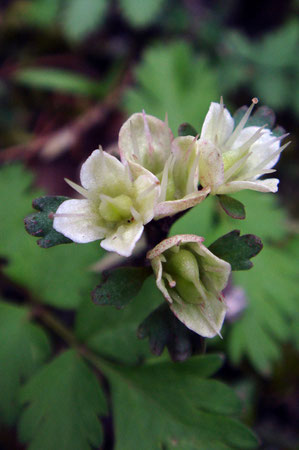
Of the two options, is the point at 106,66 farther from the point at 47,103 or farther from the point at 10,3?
the point at 10,3

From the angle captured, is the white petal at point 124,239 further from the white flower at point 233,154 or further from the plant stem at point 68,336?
the plant stem at point 68,336

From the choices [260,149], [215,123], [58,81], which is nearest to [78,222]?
[215,123]

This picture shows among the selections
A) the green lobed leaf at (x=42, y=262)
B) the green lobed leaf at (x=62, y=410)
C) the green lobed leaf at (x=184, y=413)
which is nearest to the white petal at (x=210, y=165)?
the green lobed leaf at (x=184, y=413)

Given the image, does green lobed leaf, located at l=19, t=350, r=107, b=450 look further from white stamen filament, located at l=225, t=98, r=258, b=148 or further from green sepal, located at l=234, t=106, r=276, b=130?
green sepal, located at l=234, t=106, r=276, b=130

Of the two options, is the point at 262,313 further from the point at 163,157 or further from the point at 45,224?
the point at 45,224

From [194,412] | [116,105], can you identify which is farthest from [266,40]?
[194,412]

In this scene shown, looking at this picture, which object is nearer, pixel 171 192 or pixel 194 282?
pixel 194 282

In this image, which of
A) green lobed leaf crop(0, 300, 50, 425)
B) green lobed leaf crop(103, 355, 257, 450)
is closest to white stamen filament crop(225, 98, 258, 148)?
green lobed leaf crop(103, 355, 257, 450)
